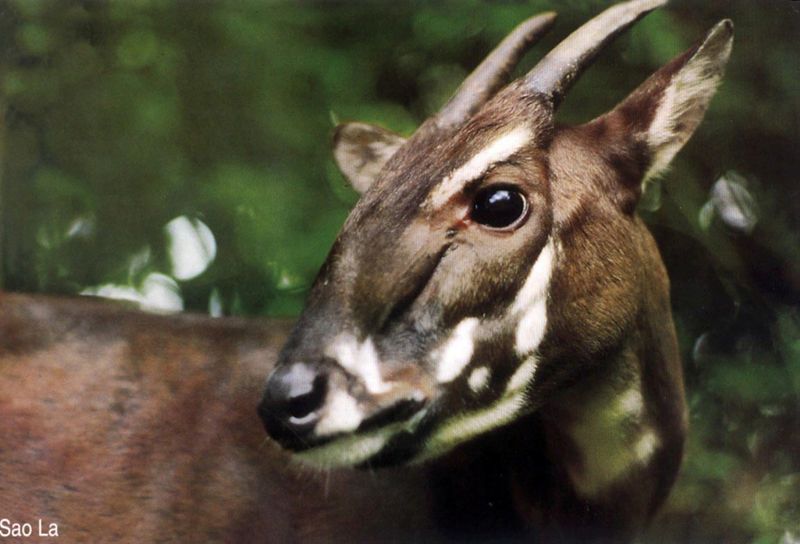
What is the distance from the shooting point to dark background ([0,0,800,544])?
342 cm

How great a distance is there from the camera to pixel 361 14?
356cm

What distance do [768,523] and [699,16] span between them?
1668mm

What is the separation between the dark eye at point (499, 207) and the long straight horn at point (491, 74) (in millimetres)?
305

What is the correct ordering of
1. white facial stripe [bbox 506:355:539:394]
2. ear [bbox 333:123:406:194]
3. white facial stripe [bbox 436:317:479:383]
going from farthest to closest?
ear [bbox 333:123:406:194]
white facial stripe [bbox 506:355:539:394]
white facial stripe [bbox 436:317:479:383]

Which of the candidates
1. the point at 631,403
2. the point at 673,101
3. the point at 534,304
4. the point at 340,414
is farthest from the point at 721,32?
the point at 340,414

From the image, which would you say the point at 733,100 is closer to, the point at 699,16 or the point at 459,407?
the point at 699,16

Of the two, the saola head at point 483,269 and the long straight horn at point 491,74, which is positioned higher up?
the long straight horn at point 491,74

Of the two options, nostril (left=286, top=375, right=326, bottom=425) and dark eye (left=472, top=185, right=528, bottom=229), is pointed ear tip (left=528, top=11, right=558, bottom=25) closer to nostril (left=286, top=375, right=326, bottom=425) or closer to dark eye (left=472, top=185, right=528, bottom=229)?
dark eye (left=472, top=185, right=528, bottom=229)

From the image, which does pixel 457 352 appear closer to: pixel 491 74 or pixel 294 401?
pixel 294 401

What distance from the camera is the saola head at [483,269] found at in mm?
2449

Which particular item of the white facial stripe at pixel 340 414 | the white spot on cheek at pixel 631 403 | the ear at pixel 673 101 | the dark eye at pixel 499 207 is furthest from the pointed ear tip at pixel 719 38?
the white facial stripe at pixel 340 414

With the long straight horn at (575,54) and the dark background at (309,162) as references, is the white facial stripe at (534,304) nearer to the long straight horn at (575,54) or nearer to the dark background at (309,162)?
the long straight horn at (575,54)

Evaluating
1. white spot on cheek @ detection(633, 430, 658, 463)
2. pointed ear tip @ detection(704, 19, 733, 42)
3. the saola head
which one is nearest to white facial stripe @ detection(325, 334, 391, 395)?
the saola head

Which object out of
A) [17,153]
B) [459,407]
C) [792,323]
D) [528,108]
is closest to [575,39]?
[528,108]
